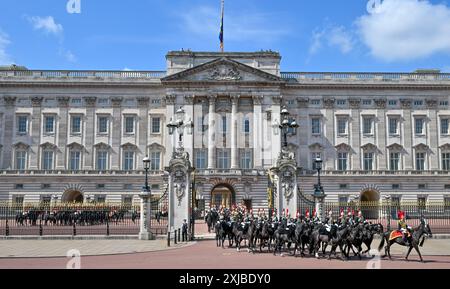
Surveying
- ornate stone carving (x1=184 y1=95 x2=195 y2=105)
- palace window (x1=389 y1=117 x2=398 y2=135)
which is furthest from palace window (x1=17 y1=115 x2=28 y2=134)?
palace window (x1=389 y1=117 x2=398 y2=135)

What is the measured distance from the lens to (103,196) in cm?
5872

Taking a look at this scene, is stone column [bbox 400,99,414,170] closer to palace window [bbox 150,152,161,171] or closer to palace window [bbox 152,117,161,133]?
palace window [bbox 150,152,161,171]

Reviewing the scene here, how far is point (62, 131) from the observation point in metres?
60.0

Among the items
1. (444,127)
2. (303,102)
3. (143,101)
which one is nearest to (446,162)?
(444,127)

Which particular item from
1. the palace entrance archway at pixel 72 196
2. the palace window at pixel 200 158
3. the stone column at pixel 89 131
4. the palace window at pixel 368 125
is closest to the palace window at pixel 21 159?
the palace entrance archway at pixel 72 196

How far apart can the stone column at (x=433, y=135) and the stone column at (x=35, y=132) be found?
50.7 m

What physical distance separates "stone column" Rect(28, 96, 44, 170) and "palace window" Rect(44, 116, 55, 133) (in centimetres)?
74

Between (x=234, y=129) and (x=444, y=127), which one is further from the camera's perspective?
(x=444, y=127)

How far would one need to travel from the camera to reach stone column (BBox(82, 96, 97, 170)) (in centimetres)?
5966

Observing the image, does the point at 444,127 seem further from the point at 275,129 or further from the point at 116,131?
the point at 116,131

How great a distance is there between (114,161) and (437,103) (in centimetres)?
4305

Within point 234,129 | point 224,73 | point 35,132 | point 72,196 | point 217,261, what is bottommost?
point 217,261

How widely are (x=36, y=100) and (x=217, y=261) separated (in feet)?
161
